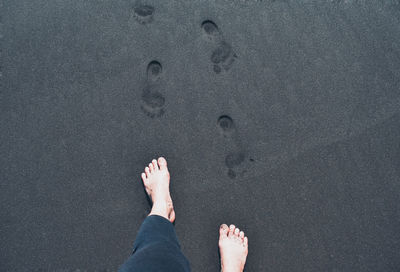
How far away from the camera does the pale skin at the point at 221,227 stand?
62.4 inches

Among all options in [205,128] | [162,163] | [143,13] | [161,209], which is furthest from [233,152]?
[143,13]

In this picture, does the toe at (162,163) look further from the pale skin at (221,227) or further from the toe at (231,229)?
the toe at (231,229)

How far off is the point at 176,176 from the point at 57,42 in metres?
1.07

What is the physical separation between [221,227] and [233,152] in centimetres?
43

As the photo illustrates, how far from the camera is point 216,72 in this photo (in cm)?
171

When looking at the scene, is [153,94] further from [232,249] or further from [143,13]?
[232,249]

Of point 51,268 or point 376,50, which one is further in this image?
point 376,50

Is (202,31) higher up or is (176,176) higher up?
(202,31)

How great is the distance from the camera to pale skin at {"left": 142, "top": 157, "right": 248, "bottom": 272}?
1584 millimetres

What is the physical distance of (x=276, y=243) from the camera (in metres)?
1.61

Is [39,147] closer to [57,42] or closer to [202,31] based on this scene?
[57,42]

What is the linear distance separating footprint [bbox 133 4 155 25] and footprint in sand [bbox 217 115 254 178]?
0.74 metres

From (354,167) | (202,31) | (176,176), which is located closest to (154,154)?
(176,176)

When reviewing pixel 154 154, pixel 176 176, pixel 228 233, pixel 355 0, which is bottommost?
pixel 228 233
